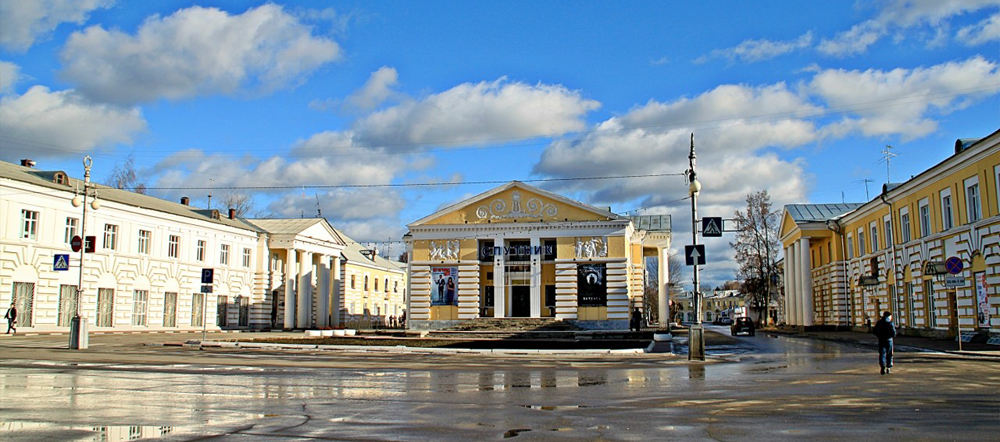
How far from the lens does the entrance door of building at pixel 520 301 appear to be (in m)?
53.7

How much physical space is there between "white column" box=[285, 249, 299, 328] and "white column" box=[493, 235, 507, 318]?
1775 centimetres

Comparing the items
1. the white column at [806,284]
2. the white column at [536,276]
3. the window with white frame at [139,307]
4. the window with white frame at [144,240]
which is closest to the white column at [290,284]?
the window with white frame at [139,307]

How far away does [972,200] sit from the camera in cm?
3253

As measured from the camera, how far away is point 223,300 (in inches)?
2206

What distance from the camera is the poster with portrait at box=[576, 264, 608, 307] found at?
51.1 meters

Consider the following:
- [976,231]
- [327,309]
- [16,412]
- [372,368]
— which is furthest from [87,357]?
[327,309]

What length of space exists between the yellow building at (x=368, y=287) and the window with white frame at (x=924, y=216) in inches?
1782

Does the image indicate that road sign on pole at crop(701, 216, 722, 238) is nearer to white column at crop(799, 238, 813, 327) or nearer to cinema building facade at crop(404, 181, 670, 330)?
cinema building facade at crop(404, 181, 670, 330)

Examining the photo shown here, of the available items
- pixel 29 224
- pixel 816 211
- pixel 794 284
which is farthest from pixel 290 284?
pixel 816 211

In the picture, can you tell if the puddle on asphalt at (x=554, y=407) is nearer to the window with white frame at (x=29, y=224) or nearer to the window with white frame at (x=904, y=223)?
the window with white frame at (x=904, y=223)

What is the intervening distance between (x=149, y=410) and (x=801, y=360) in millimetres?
18714

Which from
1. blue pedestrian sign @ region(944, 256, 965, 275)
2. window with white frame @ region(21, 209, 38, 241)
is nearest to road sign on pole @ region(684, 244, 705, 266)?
blue pedestrian sign @ region(944, 256, 965, 275)

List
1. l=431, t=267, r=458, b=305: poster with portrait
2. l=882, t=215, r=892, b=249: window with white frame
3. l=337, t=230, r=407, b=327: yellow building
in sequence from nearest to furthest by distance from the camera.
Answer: l=882, t=215, r=892, b=249: window with white frame, l=431, t=267, r=458, b=305: poster with portrait, l=337, t=230, r=407, b=327: yellow building

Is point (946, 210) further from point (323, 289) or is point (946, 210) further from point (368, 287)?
point (368, 287)
